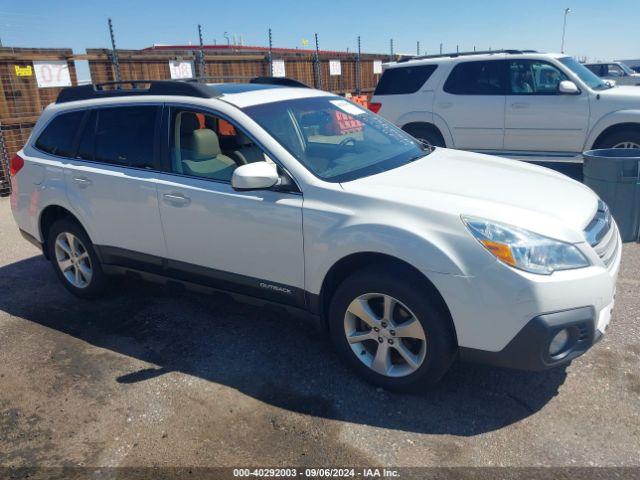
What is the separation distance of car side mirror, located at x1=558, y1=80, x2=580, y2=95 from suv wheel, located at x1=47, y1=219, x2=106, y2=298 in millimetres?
6453

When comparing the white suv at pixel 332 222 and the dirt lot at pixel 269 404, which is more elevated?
the white suv at pixel 332 222

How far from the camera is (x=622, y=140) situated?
743cm

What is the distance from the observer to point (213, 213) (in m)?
3.65

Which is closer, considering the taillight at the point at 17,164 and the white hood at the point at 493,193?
the white hood at the point at 493,193

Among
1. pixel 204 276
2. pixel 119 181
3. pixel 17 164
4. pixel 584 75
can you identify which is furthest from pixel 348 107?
pixel 584 75

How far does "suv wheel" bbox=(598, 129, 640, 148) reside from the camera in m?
7.31

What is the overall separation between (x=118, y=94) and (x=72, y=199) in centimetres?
94

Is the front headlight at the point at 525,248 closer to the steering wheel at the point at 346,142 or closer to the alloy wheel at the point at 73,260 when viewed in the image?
the steering wheel at the point at 346,142

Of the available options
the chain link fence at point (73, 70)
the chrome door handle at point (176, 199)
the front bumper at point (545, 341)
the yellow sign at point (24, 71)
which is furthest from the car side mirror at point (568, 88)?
the yellow sign at point (24, 71)

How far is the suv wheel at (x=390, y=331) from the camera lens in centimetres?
296

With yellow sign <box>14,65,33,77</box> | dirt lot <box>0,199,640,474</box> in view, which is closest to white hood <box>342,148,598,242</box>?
dirt lot <box>0,199,640,474</box>

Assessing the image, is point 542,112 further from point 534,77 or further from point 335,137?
point 335,137

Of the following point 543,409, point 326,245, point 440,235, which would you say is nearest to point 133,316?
point 326,245

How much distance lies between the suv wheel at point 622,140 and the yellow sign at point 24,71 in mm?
9245
